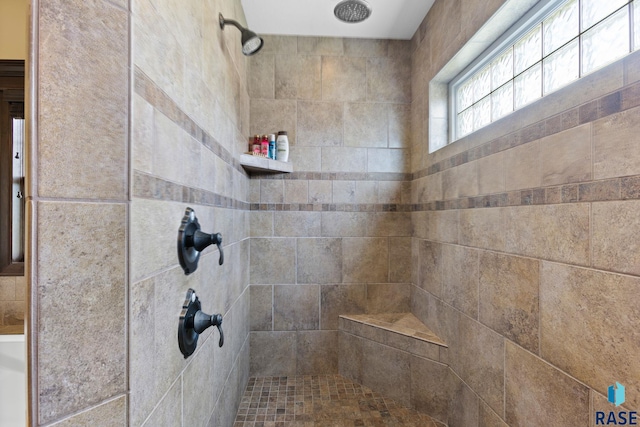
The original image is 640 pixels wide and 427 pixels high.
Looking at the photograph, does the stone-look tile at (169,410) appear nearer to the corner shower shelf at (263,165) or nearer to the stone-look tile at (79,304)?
the stone-look tile at (79,304)

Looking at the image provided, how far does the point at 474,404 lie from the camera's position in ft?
4.43

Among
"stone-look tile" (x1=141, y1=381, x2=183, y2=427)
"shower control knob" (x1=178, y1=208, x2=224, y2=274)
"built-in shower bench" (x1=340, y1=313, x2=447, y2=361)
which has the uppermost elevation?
"shower control knob" (x1=178, y1=208, x2=224, y2=274)

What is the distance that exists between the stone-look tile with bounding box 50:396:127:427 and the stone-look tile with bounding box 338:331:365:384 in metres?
1.62

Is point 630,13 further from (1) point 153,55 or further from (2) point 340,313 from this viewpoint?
(2) point 340,313

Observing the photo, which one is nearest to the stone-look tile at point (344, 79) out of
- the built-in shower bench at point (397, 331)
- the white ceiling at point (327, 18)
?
the white ceiling at point (327, 18)

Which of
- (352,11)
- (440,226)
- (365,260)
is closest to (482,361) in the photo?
(440,226)

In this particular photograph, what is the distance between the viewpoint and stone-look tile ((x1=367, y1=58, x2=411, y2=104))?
2.15m

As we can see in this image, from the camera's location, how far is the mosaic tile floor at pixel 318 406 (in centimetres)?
160

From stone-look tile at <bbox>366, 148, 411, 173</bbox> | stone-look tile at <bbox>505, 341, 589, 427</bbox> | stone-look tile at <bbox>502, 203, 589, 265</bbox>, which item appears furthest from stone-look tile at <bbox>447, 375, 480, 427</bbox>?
stone-look tile at <bbox>366, 148, 411, 173</bbox>

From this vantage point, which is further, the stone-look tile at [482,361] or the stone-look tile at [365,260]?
the stone-look tile at [365,260]

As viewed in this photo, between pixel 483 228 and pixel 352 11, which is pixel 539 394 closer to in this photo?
pixel 483 228

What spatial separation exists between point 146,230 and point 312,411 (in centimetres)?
157

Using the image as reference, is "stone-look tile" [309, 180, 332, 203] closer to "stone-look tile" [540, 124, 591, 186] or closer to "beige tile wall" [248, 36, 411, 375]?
"beige tile wall" [248, 36, 411, 375]

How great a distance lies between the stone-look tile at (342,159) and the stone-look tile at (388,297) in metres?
0.91
